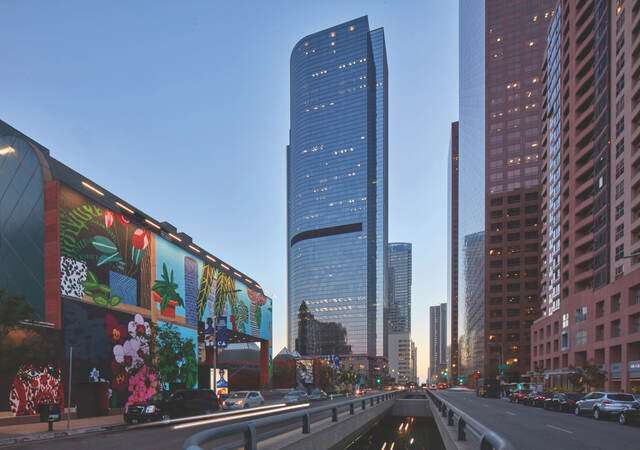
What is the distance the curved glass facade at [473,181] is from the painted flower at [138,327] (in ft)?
428

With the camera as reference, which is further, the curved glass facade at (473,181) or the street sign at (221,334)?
the curved glass facade at (473,181)

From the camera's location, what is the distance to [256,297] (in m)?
76.5

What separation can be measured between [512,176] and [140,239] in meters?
137

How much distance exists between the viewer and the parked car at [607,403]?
97.2ft

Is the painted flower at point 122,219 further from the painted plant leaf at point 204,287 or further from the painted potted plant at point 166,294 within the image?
the painted plant leaf at point 204,287

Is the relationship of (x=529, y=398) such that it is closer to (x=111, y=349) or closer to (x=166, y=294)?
(x=166, y=294)

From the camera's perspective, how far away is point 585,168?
81812 millimetres

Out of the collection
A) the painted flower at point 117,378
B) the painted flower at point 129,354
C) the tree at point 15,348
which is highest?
the tree at point 15,348

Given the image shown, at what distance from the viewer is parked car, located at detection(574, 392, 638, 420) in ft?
97.2

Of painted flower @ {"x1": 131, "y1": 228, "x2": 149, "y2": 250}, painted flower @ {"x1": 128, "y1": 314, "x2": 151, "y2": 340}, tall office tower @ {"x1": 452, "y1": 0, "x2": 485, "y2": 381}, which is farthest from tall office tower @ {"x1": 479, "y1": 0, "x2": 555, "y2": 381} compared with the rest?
painted flower @ {"x1": 131, "y1": 228, "x2": 149, "y2": 250}

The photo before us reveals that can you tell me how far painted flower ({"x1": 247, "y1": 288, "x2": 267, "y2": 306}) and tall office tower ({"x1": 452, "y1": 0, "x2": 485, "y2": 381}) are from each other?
96430mm

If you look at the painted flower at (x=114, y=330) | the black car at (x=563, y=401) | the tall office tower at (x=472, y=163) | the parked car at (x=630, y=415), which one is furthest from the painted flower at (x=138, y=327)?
the tall office tower at (x=472, y=163)

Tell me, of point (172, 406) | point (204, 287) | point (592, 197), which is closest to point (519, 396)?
point (592, 197)

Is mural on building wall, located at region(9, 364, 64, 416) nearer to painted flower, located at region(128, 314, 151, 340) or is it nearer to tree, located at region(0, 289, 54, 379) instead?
tree, located at region(0, 289, 54, 379)
